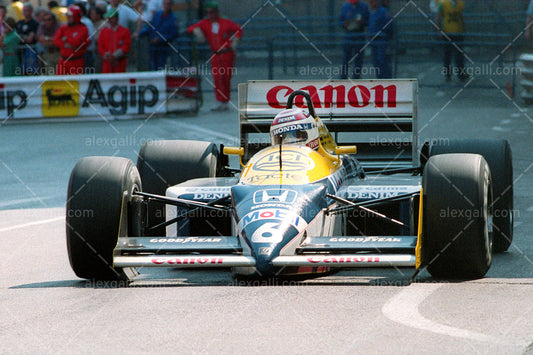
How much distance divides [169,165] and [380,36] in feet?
40.3

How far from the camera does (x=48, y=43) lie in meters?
21.1

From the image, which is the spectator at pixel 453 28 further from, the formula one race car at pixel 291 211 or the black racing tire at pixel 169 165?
the black racing tire at pixel 169 165

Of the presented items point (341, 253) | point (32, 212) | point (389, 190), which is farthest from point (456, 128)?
point (341, 253)

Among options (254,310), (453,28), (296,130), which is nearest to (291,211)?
(254,310)

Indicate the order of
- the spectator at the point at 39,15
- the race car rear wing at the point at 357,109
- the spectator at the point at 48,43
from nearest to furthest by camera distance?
the race car rear wing at the point at 357,109
the spectator at the point at 48,43
the spectator at the point at 39,15

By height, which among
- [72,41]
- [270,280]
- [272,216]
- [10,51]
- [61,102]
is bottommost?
[61,102]

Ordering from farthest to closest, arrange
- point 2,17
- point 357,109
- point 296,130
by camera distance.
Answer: point 2,17 → point 357,109 → point 296,130

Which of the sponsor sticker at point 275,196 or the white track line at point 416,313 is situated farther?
the sponsor sticker at point 275,196

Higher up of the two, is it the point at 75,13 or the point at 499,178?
the point at 75,13

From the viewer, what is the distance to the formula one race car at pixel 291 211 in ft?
23.7

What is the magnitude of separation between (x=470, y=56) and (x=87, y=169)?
19.3 m

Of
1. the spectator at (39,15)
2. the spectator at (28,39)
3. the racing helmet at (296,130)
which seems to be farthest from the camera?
the spectator at (39,15)

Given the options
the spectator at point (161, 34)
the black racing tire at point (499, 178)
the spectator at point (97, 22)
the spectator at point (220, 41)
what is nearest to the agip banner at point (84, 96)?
the spectator at point (220, 41)

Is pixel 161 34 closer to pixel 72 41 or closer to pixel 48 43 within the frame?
pixel 72 41
